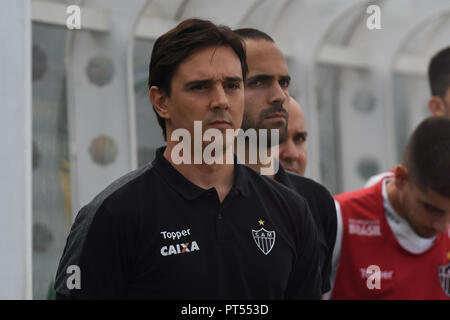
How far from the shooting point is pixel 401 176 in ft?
13.1

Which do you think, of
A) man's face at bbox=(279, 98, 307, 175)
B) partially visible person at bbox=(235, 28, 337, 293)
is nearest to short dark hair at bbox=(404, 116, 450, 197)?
man's face at bbox=(279, 98, 307, 175)

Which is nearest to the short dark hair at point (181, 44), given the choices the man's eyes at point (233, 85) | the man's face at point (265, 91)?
the man's eyes at point (233, 85)

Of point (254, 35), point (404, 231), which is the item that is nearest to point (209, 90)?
point (254, 35)

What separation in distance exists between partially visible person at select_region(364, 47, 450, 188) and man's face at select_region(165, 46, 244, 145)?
2.62 meters

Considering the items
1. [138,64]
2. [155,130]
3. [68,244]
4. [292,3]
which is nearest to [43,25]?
[138,64]

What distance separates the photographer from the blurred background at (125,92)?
6.13 meters

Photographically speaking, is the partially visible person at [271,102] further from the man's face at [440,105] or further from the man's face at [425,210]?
the man's face at [440,105]

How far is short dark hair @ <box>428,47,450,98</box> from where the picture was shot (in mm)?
5059

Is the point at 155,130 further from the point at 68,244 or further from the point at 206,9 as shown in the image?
the point at 68,244

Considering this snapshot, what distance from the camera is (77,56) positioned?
7.45 metres

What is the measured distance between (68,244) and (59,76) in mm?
5131

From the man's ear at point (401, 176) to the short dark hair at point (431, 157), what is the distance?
3 centimetres

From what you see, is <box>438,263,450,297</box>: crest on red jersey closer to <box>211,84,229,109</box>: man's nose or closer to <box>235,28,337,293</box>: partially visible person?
<box>235,28,337,293</box>: partially visible person

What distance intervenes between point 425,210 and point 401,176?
203 millimetres
